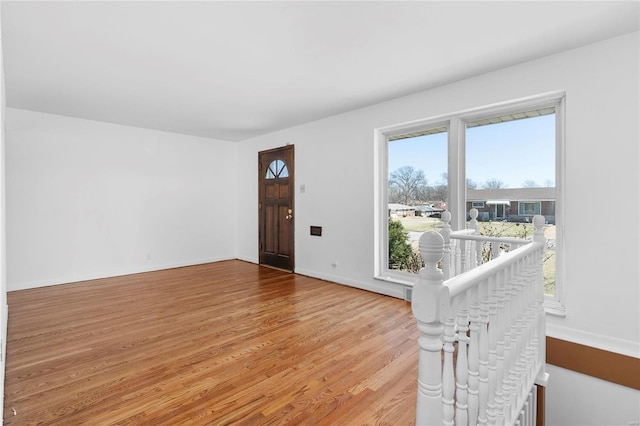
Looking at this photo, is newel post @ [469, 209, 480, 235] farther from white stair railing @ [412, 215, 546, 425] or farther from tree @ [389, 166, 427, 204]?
white stair railing @ [412, 215, 546, 425]

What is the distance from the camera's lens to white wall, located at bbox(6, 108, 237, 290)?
14.4 ft

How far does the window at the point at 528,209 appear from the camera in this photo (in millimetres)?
3086

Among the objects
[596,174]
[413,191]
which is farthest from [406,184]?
[596,174]

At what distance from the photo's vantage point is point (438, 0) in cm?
206

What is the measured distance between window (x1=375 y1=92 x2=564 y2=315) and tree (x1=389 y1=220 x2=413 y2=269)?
0.01 meters

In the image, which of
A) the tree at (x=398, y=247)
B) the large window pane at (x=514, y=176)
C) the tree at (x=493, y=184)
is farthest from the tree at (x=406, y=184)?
the tree at (x=493, y=184)

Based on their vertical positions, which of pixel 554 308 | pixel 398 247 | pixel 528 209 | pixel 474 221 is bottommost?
pixel 554 308

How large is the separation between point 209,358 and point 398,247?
2.69m

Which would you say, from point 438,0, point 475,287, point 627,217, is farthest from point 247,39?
point 627,217

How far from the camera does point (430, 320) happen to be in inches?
40.0

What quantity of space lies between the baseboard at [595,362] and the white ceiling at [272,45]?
97.2 inches

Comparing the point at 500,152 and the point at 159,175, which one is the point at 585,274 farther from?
the point at 159,175

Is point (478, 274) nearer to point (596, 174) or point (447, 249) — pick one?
point (447, 249)

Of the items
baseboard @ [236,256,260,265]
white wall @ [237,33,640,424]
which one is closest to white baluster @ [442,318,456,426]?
white wall @ [237,33,640,424]
